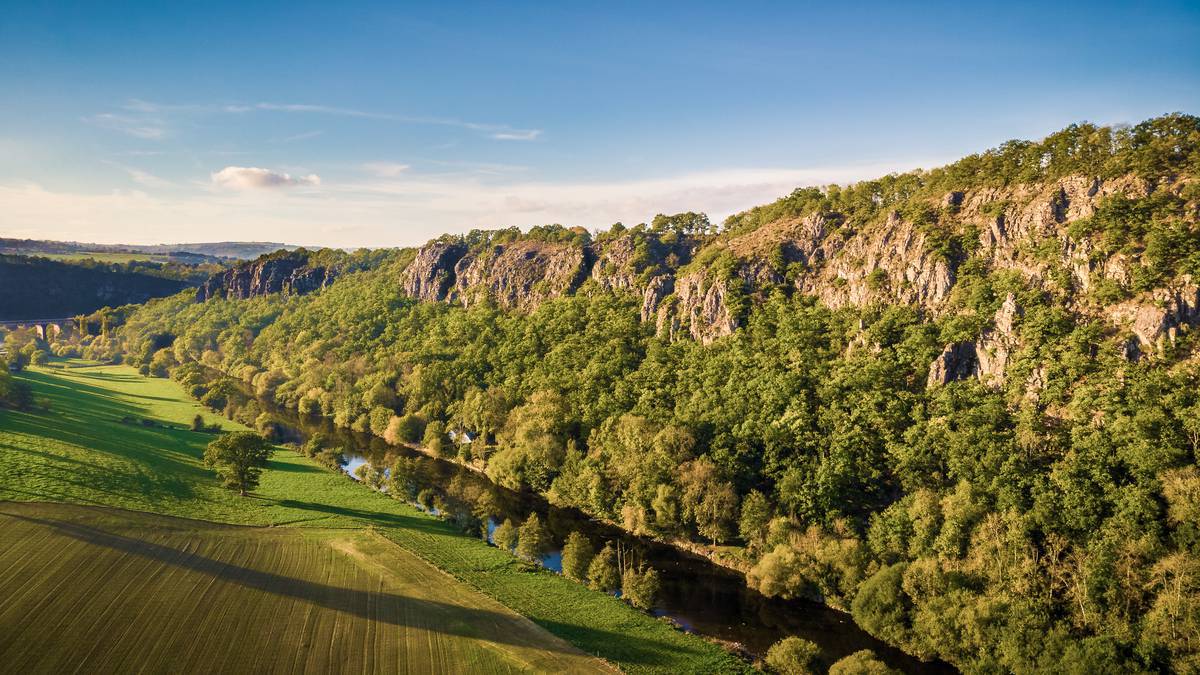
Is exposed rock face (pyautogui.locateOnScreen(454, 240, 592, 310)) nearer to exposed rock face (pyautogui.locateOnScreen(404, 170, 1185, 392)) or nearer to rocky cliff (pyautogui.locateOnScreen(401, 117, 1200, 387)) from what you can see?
exposed rock face (pyautogui.locateOnScreen(404, 170, 1185, 392))

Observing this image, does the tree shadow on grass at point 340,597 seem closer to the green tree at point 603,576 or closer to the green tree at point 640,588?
the green tree at point 640,588

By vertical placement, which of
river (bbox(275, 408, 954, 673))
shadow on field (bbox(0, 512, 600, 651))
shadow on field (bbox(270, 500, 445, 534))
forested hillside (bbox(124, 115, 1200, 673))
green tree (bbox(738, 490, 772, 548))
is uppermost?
forested hillside (bbox(124, 115, 1200, 673))

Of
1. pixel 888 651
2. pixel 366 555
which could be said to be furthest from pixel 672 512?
pixel 366 555

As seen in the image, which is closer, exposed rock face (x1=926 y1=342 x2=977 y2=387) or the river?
the river

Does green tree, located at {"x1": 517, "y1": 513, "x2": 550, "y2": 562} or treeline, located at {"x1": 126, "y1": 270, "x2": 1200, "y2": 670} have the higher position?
treeline, located at {"x1": 126, "y1": 270, "x2": 1200, "y2": 670}

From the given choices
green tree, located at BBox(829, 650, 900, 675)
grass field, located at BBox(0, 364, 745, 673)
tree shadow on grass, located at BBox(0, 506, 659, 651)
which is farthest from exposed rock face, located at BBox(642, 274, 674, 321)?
green tree, located at BBox(829, 650, 900, 675)

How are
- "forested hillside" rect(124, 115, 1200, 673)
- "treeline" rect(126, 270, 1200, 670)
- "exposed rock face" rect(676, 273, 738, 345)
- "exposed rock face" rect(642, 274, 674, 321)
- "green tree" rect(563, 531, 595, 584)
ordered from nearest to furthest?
"treeline" rect(126, 270, 1200, 670) → "forested hillside" rect(124, 115, 1200, 673) → "green tree" rect(563, 531, 595, 584) → "exposed rock face" rect(676, 273, 738, 345) → "exposed rock face" rect(642, 274, 674, 321)

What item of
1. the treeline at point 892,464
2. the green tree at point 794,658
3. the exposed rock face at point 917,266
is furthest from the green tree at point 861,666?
the exposed rock face at point 917,266
